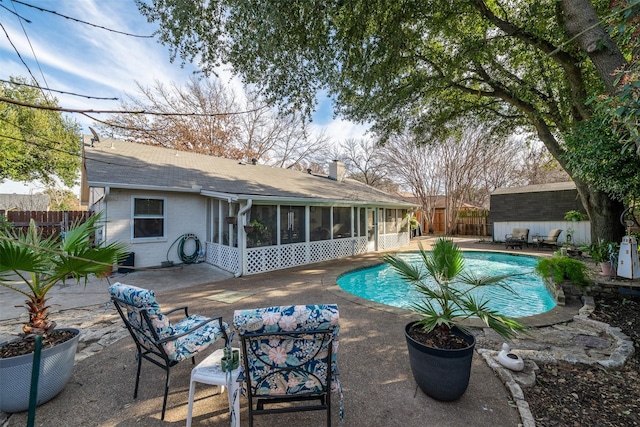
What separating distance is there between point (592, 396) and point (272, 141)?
2101 cm

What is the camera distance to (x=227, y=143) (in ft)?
65.0

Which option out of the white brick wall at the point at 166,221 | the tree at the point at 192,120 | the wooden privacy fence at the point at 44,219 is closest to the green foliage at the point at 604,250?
the white brick wall at the point at 166,221

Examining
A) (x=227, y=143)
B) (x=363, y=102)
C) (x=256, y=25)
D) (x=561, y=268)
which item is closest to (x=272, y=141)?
(x=227, y=143)

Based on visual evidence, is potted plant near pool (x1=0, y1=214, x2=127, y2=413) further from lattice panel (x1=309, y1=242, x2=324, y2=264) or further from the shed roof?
the shed roof

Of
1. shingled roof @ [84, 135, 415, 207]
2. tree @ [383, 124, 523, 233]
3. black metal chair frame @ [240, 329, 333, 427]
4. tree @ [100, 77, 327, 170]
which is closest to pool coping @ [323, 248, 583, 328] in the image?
black metal chair frame @ [240, 329, 333, 427]

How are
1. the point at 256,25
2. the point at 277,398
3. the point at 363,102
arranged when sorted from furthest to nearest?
the point at 363,102
the point at 256,25
the point at 277,398

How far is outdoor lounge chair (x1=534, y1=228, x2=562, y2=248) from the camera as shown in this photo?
13000mm

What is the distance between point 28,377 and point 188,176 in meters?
7.66

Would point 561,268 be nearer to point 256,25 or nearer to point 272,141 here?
point 256,25

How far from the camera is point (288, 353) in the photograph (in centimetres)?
208

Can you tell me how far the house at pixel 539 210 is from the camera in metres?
13.2

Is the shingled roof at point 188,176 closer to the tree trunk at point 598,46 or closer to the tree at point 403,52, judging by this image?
the tree at point 403,52

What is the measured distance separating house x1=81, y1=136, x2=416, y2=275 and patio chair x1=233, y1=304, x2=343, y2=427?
5.70m

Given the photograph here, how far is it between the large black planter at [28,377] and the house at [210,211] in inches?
192
